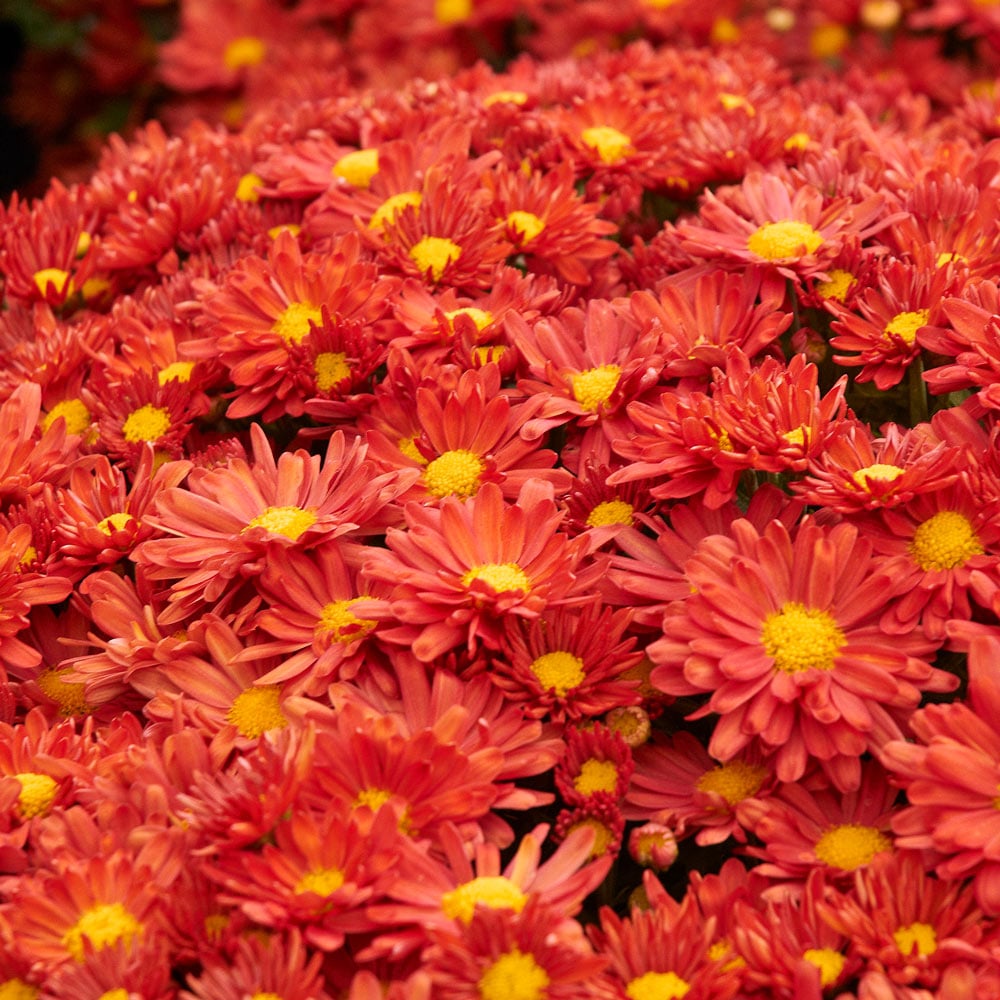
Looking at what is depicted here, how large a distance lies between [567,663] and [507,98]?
3.80 feet

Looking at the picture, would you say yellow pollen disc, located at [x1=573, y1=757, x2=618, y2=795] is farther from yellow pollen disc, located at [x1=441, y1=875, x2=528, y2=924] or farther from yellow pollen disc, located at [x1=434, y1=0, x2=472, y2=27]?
yellow pollen disc, located at [x1=434, y1=0, x2=472, y2=27]

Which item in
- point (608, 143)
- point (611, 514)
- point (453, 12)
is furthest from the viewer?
point (453, 12)

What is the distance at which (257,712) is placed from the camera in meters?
1.30

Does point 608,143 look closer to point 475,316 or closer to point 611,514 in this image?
point 475,316

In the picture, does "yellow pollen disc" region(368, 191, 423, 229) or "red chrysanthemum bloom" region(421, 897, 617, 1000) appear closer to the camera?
"red chrysanthemum bloom" region(421, 897, 617, 1000)

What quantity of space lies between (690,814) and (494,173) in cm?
95

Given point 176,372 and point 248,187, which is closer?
point 176,372

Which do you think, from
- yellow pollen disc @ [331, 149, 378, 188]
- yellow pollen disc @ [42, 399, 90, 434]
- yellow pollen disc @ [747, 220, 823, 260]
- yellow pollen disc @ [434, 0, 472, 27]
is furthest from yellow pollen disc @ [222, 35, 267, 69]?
yellow pollen disc @ [747, 220, 823, 260]

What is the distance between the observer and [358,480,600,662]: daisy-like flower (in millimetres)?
1214

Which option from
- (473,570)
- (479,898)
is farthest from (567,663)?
(479,898)

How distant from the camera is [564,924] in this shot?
1036 millimetres

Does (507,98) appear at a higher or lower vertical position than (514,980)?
higher

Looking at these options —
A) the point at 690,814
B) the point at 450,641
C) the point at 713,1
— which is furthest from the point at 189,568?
the point at 713,1

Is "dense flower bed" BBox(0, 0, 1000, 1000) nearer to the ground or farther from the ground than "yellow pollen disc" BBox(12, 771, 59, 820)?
farther from the ground
